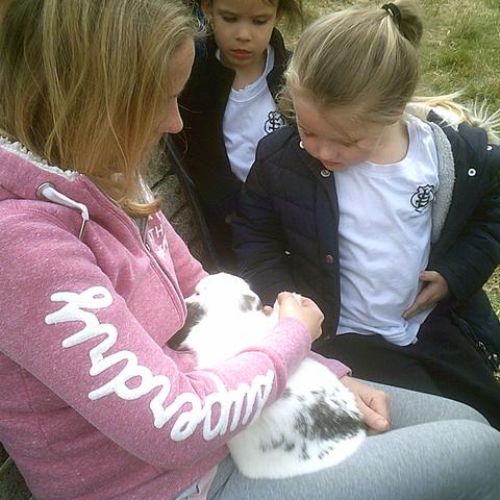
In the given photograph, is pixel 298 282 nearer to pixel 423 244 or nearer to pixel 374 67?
pixel 423 244

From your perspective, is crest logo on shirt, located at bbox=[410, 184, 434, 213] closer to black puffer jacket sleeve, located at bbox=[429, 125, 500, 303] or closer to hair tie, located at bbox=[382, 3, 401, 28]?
black puffer jacket sleeve, located at bbox=[429, 125, 500, 303]

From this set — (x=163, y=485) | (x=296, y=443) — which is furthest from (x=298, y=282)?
(x=163, y=485)

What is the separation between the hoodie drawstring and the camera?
1.12 metres

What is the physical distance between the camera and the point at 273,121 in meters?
2.26

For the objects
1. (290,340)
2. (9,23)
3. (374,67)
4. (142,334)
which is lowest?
(290,340)

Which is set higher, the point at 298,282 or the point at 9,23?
the point at 9,23

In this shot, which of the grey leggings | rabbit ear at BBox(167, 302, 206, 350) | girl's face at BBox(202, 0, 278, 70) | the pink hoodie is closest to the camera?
the pink hoodie

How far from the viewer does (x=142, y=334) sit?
1.15 m

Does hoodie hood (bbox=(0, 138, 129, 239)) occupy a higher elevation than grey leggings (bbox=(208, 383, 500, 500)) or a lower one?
higher

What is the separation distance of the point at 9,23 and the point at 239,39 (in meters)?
1.11

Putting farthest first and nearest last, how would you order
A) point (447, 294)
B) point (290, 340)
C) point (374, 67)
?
point (447, 294) < point (374, 67) < point (290, 340)

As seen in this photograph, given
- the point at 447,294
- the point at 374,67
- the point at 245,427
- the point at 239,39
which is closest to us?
the point at 245,427

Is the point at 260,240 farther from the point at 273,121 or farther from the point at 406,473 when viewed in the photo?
the point at 406,473

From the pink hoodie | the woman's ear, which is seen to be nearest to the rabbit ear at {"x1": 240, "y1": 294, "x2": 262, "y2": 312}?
the pink hoodie
